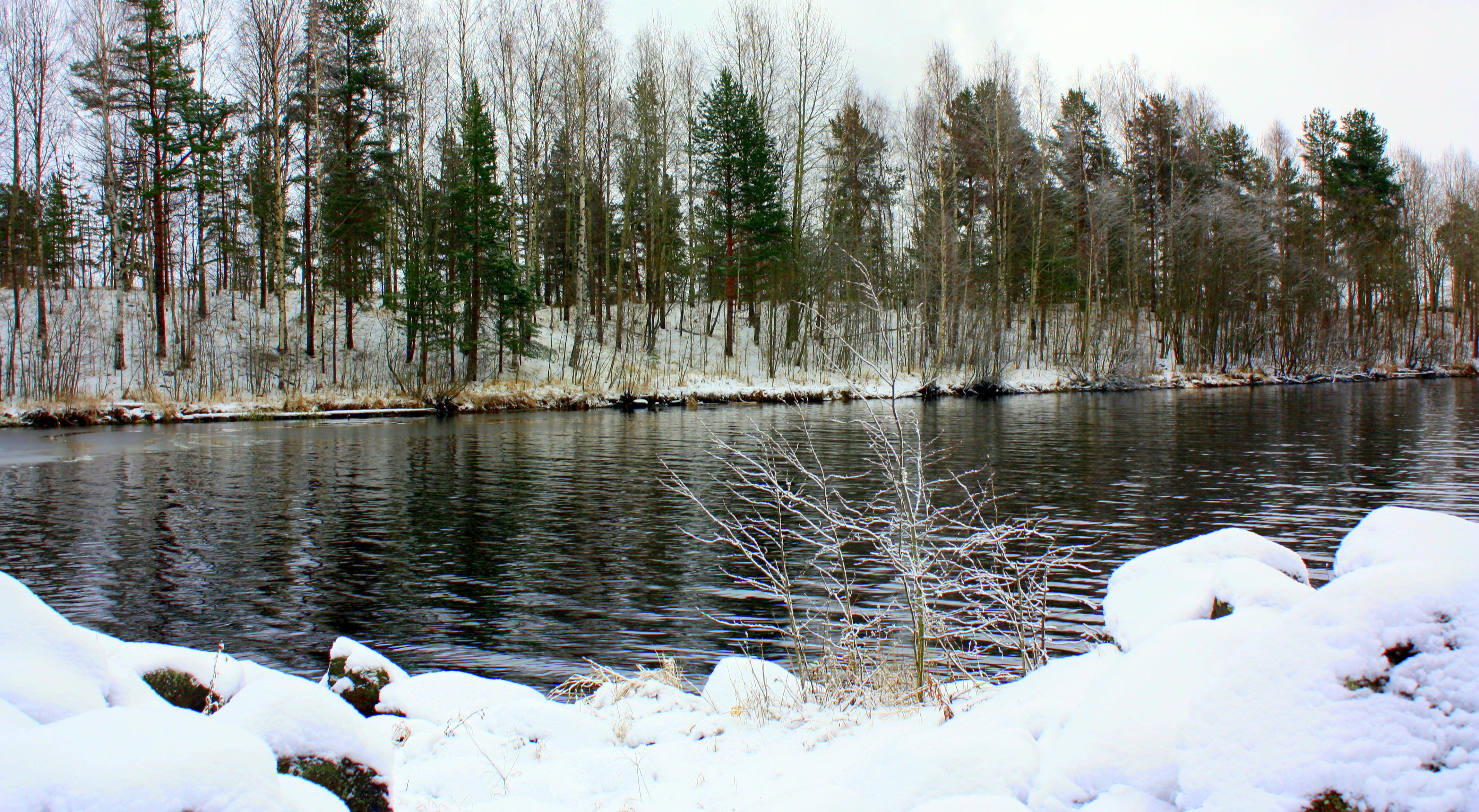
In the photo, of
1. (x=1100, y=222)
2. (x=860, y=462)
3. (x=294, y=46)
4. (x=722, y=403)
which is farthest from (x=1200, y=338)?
(x=294, y=46)

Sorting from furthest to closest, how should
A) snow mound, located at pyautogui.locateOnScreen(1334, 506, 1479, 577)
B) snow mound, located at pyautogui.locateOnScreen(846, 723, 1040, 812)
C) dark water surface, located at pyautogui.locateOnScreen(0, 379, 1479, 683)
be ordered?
dark water surface, located at pyautogui.locateOnScreen(0, 379, 1479, 683) < snow mound, located at pyautogui.locateOnScreen(846, 723, 1040, 812) < snow mound, located at pyautogui.locateOnScreen(1334, 506, 1479, 577)

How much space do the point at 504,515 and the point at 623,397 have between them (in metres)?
21.9

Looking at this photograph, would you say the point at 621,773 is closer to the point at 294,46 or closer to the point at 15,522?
the point at 15,522

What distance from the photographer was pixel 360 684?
516 cm

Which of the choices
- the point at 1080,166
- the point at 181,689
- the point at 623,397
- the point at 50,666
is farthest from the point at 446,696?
the point at 1080,166

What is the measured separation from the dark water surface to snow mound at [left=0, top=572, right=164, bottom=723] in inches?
142

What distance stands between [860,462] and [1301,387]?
36.7 meters

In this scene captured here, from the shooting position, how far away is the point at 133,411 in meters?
27.1

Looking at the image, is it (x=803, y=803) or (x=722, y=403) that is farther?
(x=722, y=403)

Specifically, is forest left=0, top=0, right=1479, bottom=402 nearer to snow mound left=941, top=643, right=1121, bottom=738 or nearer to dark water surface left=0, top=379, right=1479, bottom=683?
dark water surface left=0, top=379, right=1479, bottom=683

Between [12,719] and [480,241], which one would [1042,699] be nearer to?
[12,719]

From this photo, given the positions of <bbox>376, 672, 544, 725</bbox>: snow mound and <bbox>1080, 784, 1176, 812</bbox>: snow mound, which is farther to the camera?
<bbox>376, 672, 544, 725</bbox>: snow mound

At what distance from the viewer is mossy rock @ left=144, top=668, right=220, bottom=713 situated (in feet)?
12.3

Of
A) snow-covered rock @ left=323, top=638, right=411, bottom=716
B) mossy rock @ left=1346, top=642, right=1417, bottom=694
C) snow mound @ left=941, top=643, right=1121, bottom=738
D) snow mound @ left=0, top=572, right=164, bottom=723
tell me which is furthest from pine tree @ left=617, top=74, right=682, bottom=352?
mossy rock @ left=1346, top=642, right=1417, bottom=694
